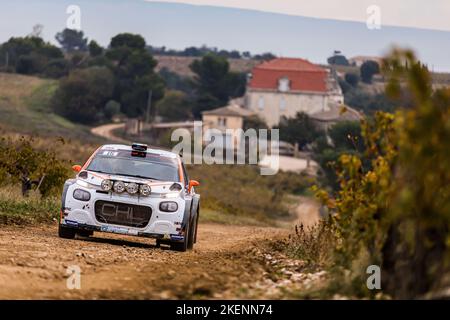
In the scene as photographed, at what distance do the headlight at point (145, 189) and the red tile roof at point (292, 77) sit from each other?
118 meters

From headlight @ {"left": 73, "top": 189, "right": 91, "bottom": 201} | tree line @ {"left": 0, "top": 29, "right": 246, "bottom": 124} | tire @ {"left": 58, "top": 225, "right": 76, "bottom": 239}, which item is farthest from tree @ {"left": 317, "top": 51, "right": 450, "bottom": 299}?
tree line @ {"left": 0, "top": 29, "right": 246, "bottom": 124}

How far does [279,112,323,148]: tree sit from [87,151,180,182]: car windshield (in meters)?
90.5

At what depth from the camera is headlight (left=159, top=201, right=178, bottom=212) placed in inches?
622

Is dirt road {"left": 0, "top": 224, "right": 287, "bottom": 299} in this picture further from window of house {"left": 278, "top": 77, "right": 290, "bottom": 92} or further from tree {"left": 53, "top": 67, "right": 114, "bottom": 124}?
window of house {"left": 278, "top": 77, "right": 290, "bottom": 92}

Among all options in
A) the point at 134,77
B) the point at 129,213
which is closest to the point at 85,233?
the point at 129,213

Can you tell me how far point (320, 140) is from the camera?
93688 mm

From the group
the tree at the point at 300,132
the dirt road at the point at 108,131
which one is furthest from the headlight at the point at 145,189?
the tree at the point at 300,132

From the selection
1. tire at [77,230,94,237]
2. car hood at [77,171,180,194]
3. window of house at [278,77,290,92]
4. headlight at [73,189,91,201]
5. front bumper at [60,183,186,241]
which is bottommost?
tire at [77,230,94,237]

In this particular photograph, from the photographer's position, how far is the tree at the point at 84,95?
106 m

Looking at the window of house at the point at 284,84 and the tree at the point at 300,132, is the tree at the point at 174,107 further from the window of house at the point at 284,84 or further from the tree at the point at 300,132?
the window of house at the point at 284,84

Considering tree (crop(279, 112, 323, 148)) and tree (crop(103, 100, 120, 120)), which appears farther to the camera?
tree (crop(103, 100, 120, 120))

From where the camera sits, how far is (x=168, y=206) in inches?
623

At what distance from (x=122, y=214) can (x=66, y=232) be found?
1.04 m
